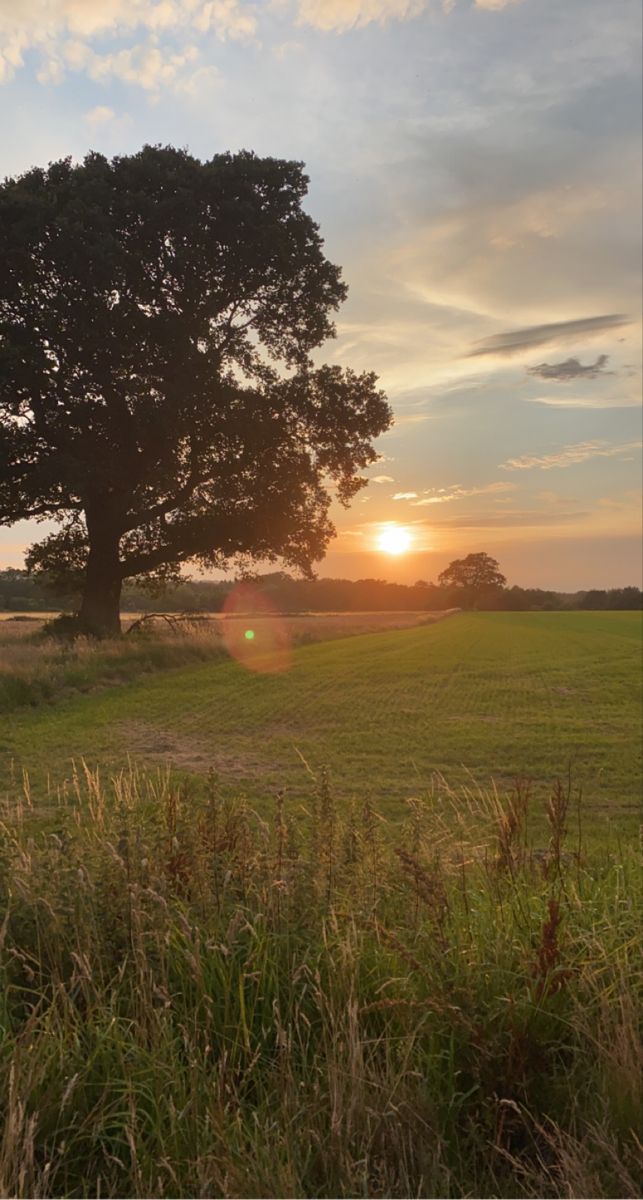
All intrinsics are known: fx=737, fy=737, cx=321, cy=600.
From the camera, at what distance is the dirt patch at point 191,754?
1170 cm

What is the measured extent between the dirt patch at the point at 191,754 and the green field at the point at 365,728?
0.12 feet

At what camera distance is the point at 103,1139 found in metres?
2.97

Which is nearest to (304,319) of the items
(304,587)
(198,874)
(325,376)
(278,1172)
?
(325,376)

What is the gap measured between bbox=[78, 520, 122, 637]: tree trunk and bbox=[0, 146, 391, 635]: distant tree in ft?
0.19

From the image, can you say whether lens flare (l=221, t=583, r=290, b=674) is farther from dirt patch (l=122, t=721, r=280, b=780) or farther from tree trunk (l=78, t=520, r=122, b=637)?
dirt patch (l=122, t=721, r=280, b=780)

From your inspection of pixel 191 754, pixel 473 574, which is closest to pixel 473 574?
pixel 473 574

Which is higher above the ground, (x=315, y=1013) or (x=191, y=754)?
(x=315, y=1013)

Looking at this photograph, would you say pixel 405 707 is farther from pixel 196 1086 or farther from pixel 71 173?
pixel 71 173

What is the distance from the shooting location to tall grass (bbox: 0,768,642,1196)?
2.81m

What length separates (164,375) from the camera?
23031 mm

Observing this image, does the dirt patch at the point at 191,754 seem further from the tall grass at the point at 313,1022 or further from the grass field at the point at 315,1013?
the tall grass at the point at 313,1022

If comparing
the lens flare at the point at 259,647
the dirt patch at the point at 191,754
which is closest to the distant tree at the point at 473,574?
the lens flare at the point at 259,647

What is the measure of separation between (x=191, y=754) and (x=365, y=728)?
4.66m

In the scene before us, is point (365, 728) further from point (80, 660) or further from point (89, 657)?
point (89, 657)
